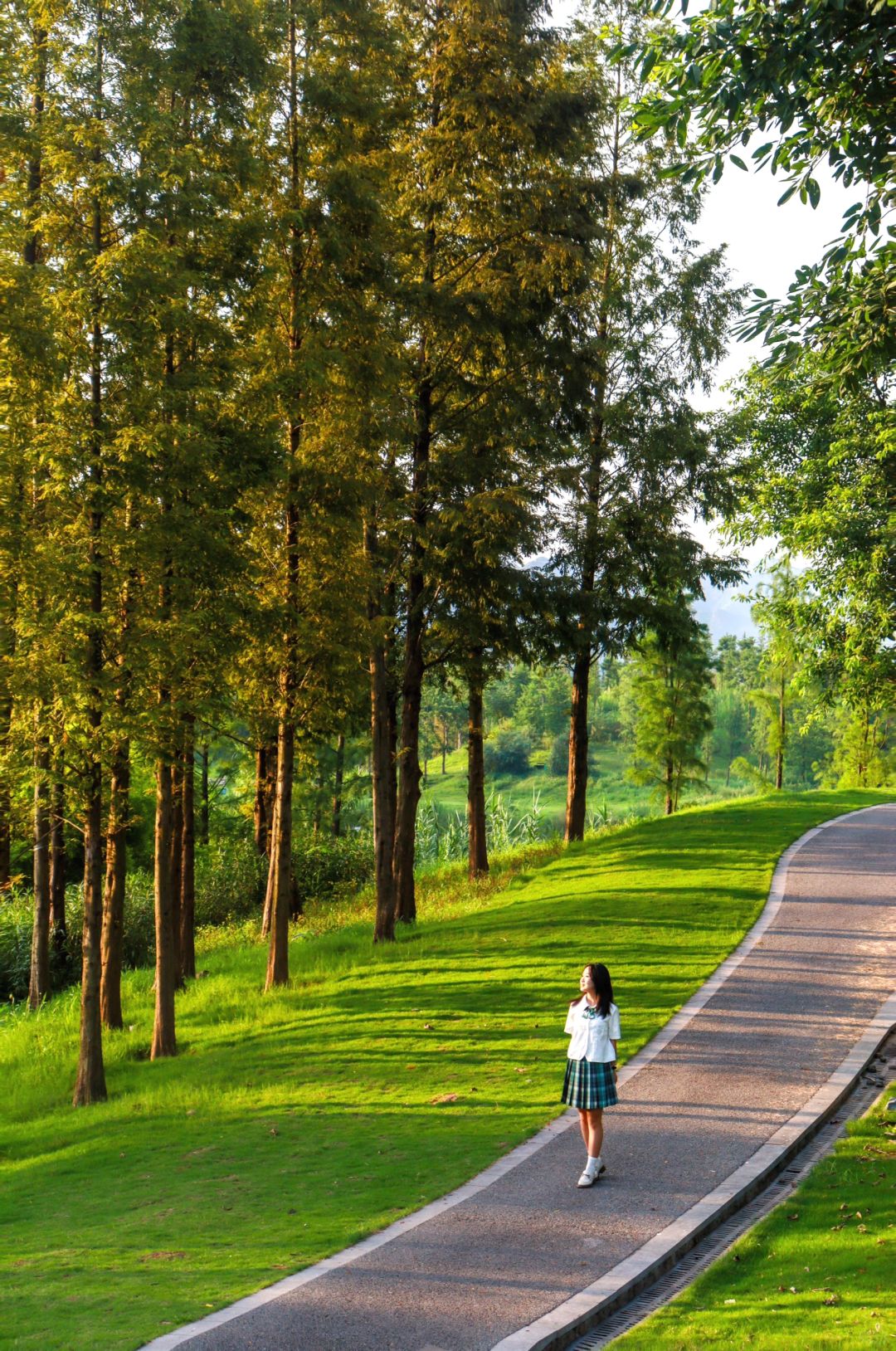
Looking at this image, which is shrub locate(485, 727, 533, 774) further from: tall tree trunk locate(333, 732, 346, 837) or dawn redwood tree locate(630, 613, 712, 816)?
tall tree trunk locate(333, 732, 346, 837)

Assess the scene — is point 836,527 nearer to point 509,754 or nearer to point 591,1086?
point 591,1086

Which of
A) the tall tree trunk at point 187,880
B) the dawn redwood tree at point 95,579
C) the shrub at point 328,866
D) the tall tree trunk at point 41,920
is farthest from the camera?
the shrub at point 328,866

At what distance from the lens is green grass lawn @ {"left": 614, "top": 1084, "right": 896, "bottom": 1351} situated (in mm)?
6457

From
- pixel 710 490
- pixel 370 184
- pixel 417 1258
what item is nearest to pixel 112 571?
pixel 370 184

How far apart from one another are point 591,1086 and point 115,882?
35.4 feet

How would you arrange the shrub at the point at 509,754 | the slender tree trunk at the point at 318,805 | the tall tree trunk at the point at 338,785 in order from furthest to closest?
the shrub at the point at 509,754
the tall tree trunk at the point at 338,785
the slender tree trunk at the point at 318,805

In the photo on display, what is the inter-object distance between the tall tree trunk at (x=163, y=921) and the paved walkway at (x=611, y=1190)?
7.70 meters

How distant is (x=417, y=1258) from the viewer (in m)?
7.84

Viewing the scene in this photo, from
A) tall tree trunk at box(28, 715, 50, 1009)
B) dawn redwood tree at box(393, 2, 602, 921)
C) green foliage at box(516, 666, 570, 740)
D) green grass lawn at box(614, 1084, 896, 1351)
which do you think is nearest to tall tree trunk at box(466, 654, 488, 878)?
dawn redwood tree at box(393, 2, 602, 921)

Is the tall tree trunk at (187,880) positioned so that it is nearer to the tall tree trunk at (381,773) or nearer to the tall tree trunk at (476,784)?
the tall tree trunk at (381,773)

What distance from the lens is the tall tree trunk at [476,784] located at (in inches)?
1007

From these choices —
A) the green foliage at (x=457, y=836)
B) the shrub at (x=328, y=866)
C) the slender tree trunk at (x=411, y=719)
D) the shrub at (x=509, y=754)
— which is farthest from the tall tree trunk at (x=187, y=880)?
the shrub at (x=509, y=754)

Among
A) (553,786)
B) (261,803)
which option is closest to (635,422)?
(261,803)

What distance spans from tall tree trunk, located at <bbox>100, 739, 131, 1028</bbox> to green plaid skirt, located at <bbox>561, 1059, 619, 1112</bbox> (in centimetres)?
798
